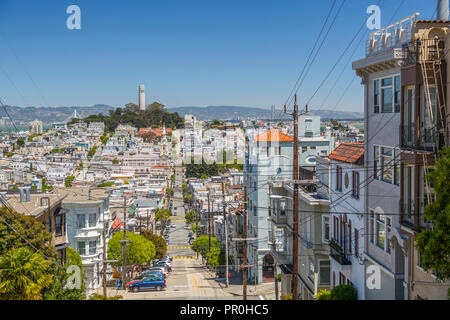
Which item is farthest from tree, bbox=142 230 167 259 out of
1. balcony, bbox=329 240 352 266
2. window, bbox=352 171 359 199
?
window, bbox=352 171 359 199

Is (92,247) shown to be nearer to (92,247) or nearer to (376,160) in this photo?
(92,247)

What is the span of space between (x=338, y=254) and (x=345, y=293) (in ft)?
5.54

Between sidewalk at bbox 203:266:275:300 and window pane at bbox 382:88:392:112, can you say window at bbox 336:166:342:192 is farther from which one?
sidewalk at bbox 203:266:275:300

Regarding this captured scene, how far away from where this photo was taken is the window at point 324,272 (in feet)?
51.2

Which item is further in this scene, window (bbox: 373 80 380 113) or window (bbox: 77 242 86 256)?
window (bbox: 77 242 86 256)

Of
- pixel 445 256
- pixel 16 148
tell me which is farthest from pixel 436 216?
pixel 16 148

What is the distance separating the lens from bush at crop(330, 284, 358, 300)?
467 inches

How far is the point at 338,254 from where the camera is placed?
44.3 ft

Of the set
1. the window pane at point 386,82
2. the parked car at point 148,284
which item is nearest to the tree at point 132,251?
the parked car at point 148,284

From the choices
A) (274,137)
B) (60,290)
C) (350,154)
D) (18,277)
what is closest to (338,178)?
(350,154)

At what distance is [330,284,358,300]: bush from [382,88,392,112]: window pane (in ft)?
14.7

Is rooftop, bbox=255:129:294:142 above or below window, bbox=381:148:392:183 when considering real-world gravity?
above

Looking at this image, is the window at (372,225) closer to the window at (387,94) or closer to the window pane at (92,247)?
the window at (387,94)
